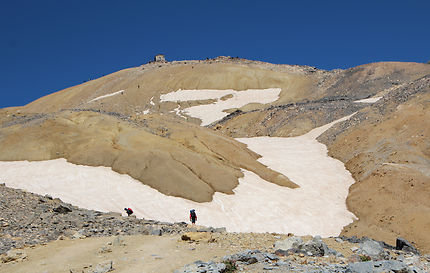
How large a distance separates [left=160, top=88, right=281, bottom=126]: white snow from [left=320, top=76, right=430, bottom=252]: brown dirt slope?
35.3m

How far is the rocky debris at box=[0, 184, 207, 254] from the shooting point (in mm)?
14094

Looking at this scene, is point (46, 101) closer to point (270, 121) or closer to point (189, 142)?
point (270, 121)

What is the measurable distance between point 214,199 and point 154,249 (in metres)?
14.8

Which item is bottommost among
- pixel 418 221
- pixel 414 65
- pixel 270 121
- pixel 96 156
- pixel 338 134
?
pixel 418 221

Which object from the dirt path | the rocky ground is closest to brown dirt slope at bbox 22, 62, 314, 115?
the rocky ground

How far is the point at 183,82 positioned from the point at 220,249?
295 feet

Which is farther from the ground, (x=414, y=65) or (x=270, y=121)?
(x=414, y=65)

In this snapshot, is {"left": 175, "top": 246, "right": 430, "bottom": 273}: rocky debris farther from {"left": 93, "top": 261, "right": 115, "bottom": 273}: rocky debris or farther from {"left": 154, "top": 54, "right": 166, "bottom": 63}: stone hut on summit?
{"left": 154, "top": 54, "right": 166, "bottom": 63}: stone hut on summit

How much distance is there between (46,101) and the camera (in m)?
105

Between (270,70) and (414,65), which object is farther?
(270,70)

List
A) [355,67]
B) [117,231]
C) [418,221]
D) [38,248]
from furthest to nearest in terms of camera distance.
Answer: [355,67] → [418,221] → [117,231] → [38,248]

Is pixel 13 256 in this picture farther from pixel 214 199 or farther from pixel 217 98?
pixel 217 98

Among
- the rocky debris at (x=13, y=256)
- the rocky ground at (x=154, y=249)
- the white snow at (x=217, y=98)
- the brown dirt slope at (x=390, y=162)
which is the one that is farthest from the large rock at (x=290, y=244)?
the white snow at (x=217, y=98)

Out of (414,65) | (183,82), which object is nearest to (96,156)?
(183,82)
